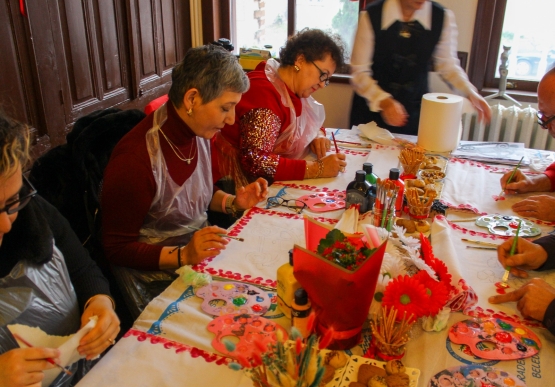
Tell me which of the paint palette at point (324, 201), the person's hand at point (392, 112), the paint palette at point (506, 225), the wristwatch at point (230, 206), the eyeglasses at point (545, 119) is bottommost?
the wristwatch at point (230, 206)

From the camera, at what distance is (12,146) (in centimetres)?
94

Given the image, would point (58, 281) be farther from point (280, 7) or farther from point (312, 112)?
point (280, 7)

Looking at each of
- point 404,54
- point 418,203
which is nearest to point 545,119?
point 418,203

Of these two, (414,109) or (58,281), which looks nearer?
(58,281)

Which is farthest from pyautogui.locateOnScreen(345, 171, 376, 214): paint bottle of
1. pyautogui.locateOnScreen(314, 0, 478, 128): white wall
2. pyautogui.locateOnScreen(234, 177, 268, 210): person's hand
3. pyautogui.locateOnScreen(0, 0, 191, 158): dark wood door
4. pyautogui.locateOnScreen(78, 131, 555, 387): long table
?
pyautogui.locateOnScreen(314, 0, 478, 128): white wall

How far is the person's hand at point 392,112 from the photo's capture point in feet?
7.54

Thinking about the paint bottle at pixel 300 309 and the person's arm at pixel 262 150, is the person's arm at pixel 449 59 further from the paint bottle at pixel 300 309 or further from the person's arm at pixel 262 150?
the paint bottle at pixel 300 309

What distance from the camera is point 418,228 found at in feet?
4.94

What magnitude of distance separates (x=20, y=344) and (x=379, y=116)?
204 cm

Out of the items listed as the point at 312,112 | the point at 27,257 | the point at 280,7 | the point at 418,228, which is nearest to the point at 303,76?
the point at 312,112

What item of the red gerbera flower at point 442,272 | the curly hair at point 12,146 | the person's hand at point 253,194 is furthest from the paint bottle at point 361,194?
the curly hair at point 12,146

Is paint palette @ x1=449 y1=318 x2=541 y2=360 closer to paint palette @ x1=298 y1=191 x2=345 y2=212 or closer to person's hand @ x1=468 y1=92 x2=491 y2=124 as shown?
paint palette @ x1=298 y1=191 x2=345 y2=212

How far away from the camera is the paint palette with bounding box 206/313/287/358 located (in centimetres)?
103

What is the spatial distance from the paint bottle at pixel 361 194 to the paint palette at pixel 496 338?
566 mm
